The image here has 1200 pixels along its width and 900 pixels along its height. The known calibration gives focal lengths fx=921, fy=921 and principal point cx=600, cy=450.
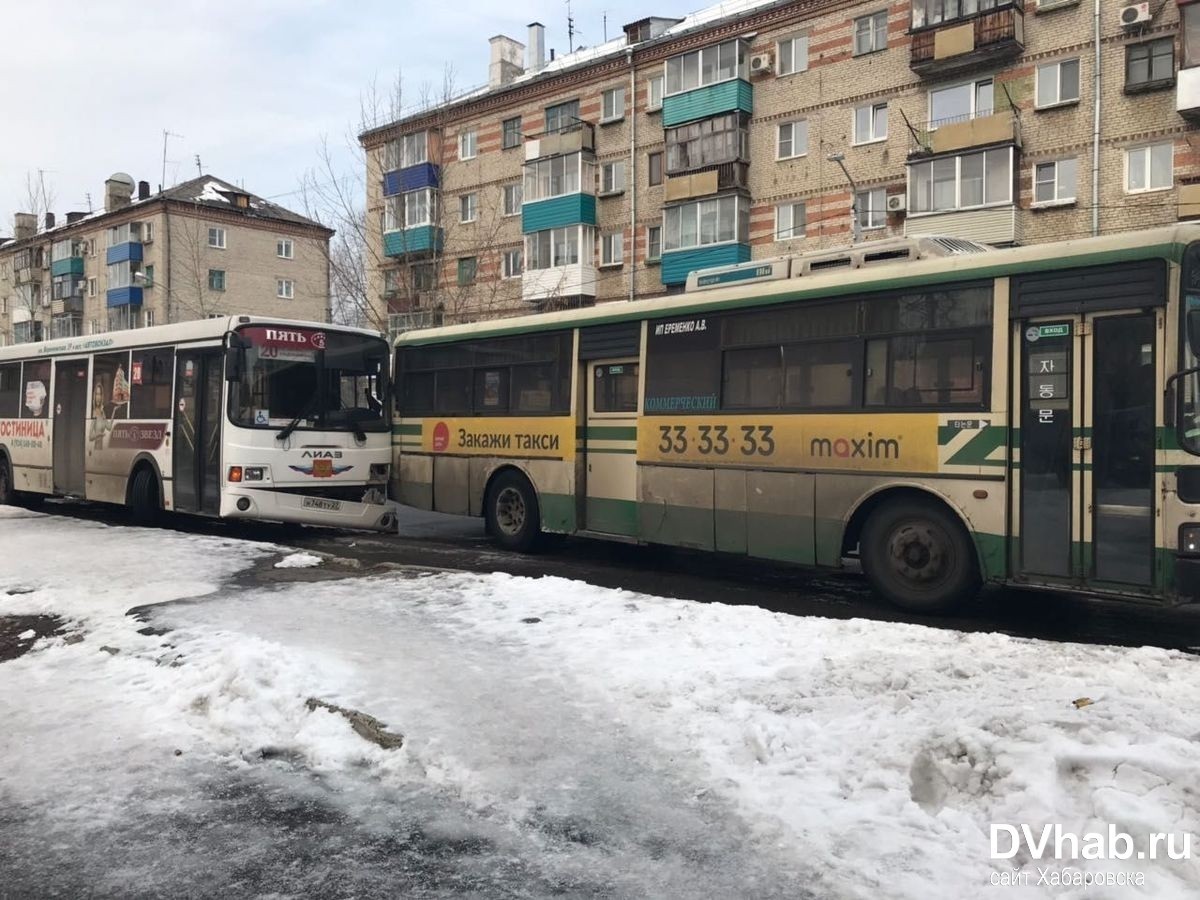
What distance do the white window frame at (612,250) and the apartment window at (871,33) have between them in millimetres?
10456

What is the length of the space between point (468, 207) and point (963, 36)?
2129 centimetres

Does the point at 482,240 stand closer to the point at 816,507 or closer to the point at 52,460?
the point at 52,460

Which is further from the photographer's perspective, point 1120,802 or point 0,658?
point 0,658

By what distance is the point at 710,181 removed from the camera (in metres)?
31.6

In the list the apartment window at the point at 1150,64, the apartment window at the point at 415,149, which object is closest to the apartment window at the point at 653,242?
the apartment window at the point at 415,149

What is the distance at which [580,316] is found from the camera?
36.4ft

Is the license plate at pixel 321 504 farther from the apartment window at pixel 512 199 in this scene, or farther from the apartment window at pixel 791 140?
the apartment window at pixel 512 199

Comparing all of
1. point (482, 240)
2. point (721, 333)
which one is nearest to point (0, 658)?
point (721, 333)

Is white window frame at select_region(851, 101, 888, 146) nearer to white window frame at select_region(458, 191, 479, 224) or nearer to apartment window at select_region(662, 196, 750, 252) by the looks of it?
apartment window at select_region(662, 196, 750, 252)

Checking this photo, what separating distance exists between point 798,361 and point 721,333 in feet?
3.31

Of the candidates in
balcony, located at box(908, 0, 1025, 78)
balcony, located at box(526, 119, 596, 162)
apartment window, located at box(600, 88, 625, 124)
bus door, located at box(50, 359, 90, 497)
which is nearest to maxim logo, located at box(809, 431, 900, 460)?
bus door, located at box(50, 359, 90, 497)

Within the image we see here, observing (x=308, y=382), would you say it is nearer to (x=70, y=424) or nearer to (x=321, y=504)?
(x=321, y=504)

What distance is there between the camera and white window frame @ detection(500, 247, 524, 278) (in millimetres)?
38312

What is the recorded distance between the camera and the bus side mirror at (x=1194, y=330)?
654 centimetres
